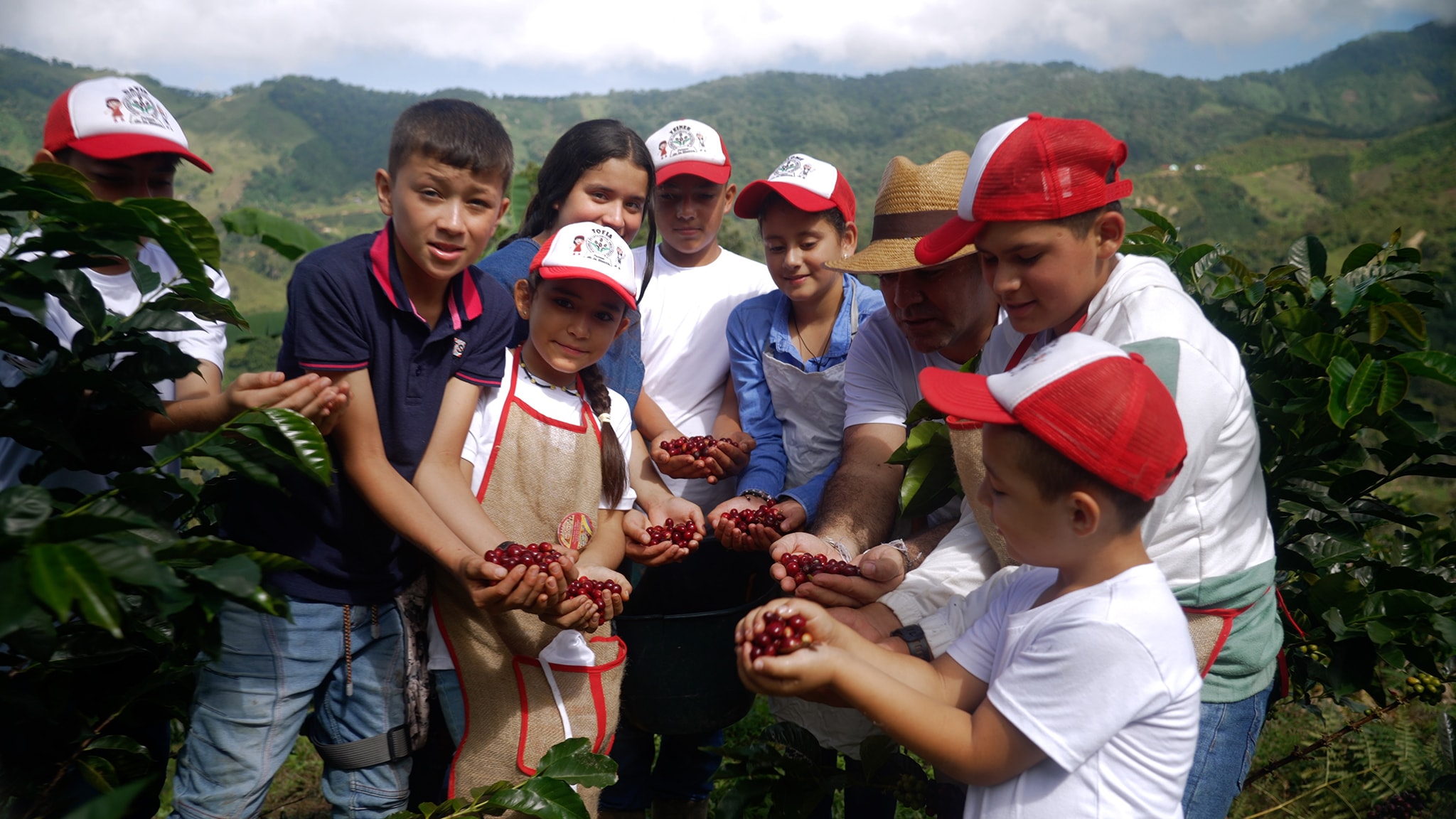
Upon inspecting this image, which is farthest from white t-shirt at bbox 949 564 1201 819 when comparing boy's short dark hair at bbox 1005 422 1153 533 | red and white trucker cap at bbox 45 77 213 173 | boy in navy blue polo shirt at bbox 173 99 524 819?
red and white trucker cap at bbox 45 77 213 173

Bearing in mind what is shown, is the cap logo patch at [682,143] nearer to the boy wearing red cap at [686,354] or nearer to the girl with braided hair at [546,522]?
the boy wearing red cap at [686,354]

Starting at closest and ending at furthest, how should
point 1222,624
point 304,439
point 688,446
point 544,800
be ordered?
point 304,439 → point 1222,624 → point 544,800 → point 688,446

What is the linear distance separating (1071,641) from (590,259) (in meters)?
1.66

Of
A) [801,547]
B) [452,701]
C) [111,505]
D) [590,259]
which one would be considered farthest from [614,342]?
[111,505]


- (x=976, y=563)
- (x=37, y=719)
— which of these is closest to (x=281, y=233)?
(x=37, y=719)

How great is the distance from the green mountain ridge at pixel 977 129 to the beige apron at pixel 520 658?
1728 inches

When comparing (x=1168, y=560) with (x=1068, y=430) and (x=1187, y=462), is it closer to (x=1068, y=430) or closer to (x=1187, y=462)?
(x=1187, y=462)

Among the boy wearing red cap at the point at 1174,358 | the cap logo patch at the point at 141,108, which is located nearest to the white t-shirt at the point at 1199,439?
the boy wearing red cap at the point at 1174,358

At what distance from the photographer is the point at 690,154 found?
12.2 ft

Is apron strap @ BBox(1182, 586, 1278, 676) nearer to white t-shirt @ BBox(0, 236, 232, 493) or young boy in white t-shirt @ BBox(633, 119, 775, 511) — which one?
young boy in white t-shirt @ BBox(633, 119, 775, 511)

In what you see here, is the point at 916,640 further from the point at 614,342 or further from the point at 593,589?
the point at 614,342

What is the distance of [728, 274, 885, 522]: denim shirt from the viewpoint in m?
3.25

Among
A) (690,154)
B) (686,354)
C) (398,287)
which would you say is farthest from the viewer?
(690,154)

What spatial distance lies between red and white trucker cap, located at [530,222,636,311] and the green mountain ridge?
43.6 meters
